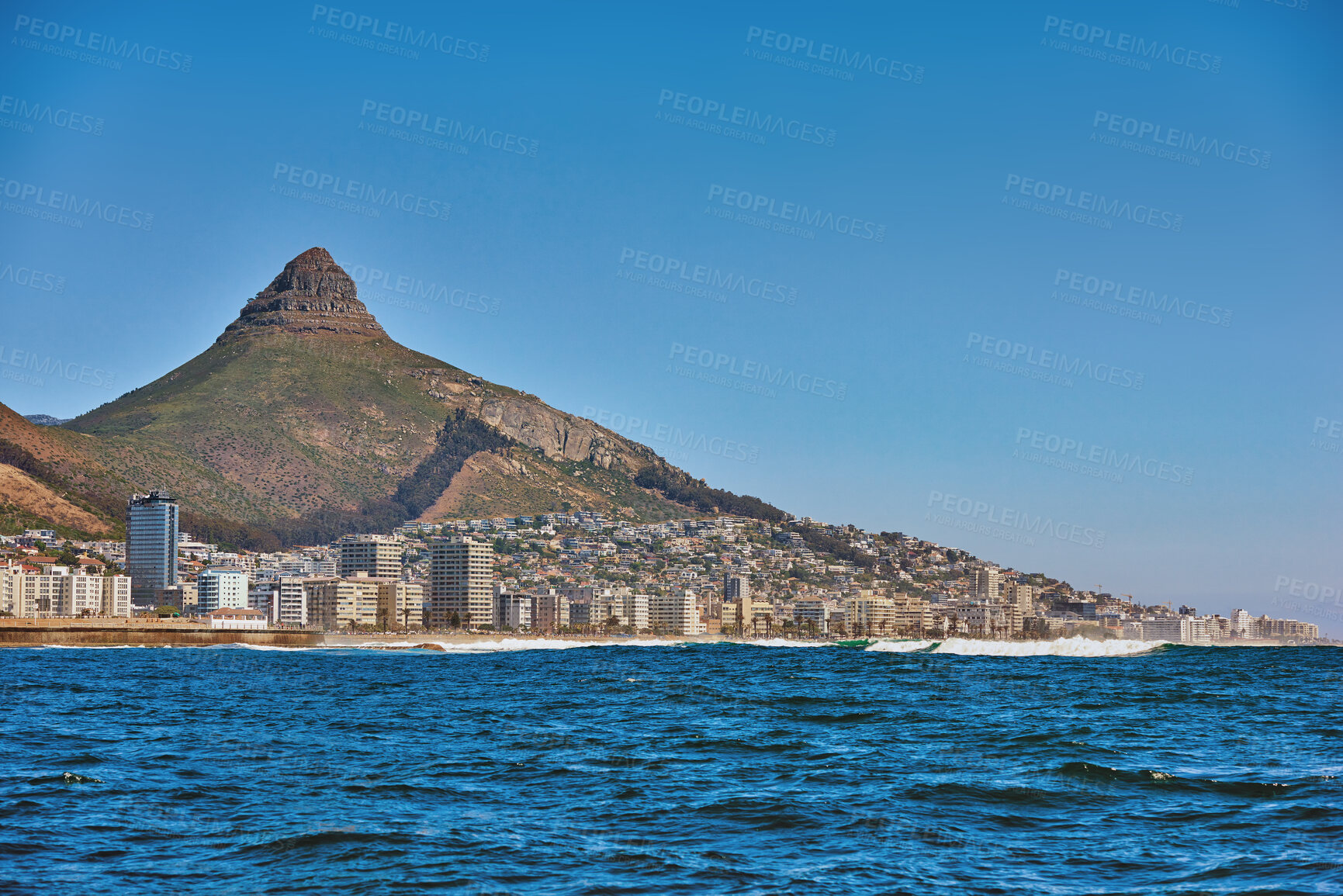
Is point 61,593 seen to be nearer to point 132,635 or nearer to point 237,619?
point 237,619

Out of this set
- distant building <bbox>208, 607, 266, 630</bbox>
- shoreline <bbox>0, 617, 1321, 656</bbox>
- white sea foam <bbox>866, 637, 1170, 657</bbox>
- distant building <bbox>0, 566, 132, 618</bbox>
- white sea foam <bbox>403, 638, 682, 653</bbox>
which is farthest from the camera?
distant building <bbox>0, 566, 132, 618</bbox>

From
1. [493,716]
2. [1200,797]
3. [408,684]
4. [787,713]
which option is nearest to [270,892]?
[1200,797]

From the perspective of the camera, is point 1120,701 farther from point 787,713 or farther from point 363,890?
point 363,890

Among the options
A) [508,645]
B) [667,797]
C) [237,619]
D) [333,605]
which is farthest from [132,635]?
[667,797]

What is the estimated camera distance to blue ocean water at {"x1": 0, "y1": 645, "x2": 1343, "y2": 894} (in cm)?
A: 1393

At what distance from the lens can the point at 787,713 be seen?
36469 mm

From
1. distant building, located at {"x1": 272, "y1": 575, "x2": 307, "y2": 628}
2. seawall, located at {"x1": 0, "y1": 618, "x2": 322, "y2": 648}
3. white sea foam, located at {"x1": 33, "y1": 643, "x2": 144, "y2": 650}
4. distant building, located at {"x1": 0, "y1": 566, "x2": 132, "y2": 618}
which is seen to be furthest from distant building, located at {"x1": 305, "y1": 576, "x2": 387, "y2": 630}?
white sea foam, located at {"x1": 33, "y1": 643, "x2": 144, "y2": 650}

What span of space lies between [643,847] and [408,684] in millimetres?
41245

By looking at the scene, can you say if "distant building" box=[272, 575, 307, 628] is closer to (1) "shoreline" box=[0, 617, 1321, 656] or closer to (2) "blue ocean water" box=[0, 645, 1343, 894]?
(1) "shoreline" box=[0, 617, 1321, 656]

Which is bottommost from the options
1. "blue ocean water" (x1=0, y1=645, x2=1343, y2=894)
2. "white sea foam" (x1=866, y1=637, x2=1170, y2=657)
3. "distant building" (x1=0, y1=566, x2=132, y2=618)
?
"white sea foam" (x1=866, y1=637, x2=1170, y2=657)

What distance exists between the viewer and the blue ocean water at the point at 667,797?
1393cm

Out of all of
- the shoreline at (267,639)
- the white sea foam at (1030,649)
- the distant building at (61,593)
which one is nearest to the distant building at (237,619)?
the shoreline at (267,639)

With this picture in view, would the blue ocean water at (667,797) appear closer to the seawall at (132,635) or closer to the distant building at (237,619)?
the seawall at (132,635)

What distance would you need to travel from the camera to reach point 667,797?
1944 centimetres
